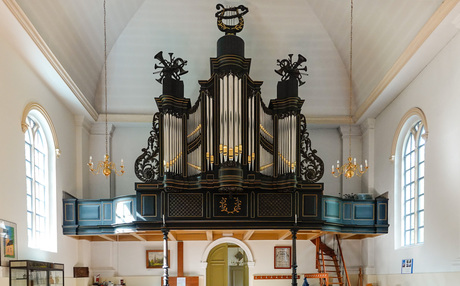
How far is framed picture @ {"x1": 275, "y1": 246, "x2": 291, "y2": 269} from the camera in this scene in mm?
17312

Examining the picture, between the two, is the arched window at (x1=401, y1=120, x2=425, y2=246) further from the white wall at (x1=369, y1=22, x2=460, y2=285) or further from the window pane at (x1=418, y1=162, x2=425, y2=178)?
the white wall at (x1=369, y1=22, x2=460, y2=285)

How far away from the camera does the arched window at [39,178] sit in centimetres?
1245

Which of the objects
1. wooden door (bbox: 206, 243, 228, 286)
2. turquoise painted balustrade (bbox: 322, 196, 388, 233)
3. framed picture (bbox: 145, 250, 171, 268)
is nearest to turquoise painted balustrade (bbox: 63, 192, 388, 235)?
turquoise painted balustrade (bbox: 322, 196, 388, 233)

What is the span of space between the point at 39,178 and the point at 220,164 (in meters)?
4.75

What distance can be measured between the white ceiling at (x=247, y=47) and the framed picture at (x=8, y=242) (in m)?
4.85

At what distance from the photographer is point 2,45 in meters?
10.5

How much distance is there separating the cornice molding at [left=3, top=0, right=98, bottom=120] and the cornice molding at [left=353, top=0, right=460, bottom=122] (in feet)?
26.6

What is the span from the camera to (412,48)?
37.9 feet

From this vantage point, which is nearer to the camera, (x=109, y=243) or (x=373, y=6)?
(x=373, y=6)

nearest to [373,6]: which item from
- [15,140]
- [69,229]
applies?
[15,140]

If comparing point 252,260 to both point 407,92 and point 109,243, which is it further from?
point 407,92

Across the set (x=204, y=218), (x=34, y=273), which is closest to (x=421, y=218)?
(x=204, y=218)

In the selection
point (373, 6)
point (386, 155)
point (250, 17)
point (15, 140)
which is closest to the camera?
point (15, 140)

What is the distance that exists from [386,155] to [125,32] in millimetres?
9120
